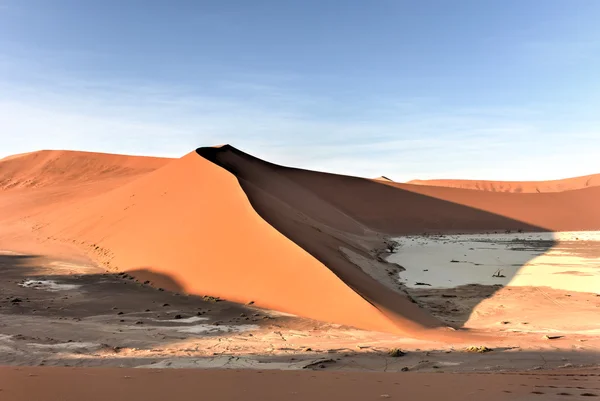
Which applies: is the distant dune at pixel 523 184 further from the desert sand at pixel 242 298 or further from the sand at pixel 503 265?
the desert sand at pixel 242 298

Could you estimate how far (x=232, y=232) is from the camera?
11.8 m

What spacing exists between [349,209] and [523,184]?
5486cm

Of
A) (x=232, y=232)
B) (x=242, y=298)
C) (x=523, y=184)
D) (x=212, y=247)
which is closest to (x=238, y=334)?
(x=242, y=298)

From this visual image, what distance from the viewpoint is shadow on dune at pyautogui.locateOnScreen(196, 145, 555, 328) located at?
14092 millimetres

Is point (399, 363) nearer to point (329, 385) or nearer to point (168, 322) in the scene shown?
point (329, 385)

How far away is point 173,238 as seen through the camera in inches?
502

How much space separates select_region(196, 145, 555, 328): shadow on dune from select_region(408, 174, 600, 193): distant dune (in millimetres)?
36707

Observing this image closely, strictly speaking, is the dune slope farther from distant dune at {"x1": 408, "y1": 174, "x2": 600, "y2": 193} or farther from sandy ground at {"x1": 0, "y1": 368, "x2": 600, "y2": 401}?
distant dune at {"x1": 408, "y1": 174, "x2": 600, "y2": 193}

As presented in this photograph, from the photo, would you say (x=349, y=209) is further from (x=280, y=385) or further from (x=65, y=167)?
(x=280, y=385)

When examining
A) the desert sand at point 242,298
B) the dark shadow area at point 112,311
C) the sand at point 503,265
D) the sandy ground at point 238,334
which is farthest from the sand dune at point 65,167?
the sandy ground at point 238,334

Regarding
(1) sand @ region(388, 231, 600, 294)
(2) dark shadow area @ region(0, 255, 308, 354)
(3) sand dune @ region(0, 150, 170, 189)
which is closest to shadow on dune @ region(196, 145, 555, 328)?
(1) sand @ region(388, 231, 600, 294)

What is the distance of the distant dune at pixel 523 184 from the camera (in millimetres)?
78000

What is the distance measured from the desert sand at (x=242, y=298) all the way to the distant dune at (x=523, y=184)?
58172 mm

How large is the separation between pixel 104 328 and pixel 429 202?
37.5 metres
